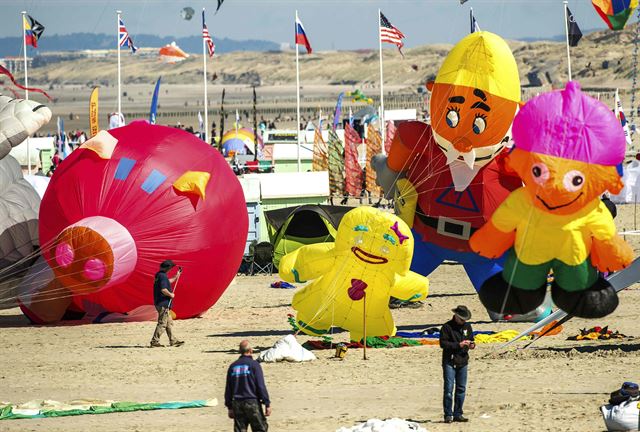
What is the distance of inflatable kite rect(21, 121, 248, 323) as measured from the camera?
17.0 m

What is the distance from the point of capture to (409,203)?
57.0 feet

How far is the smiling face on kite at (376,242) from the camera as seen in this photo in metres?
15.7

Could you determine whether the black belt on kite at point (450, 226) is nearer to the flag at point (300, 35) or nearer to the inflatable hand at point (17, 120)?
the inflatable hand at point (17, 120)

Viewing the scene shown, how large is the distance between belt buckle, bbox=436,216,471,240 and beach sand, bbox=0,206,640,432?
1534mm

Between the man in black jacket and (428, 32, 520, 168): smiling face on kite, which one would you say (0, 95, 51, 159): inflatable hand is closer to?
(428, 32, 520, 168): smiling face on kite

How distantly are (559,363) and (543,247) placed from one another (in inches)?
100

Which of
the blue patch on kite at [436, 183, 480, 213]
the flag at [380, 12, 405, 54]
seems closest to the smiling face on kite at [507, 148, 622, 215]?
the blue patch on kite at [436, 183, 480, 213]

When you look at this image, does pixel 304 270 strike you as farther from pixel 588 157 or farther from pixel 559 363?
pixel 588 157

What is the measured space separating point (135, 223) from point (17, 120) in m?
2.11

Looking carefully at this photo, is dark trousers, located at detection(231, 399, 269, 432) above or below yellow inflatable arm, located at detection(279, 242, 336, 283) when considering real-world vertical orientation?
below

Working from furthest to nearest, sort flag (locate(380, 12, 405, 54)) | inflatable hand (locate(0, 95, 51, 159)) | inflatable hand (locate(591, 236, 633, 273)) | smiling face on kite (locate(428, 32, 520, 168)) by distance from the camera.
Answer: flag (locate(380, 12, 405, 54)), inflatable hand (locate(0, 95, 51, 159)), smiling face on kite (locate(428, 32, 520, 168)), inflatable hand (locate(591, 236, 633, 273))

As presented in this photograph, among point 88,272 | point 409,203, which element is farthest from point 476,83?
point 88,272

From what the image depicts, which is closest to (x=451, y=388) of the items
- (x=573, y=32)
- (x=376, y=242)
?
(x=376, y=242)

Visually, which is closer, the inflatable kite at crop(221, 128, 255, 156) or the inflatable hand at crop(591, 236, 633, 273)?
the inflatable hand at crop(591, 236, 633, 273)
